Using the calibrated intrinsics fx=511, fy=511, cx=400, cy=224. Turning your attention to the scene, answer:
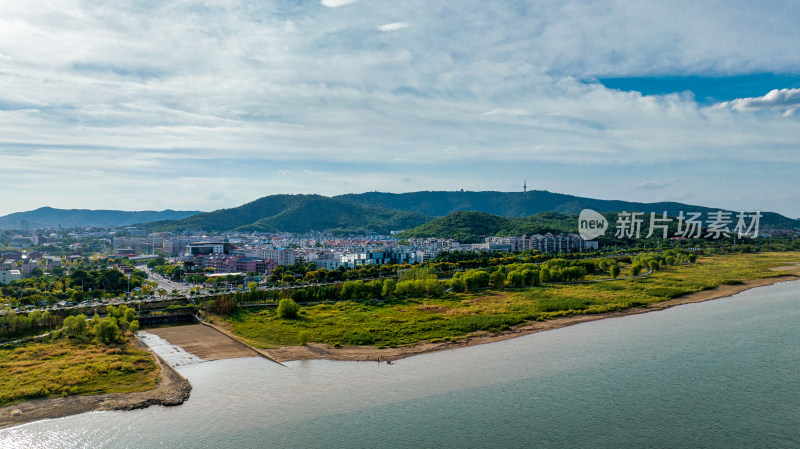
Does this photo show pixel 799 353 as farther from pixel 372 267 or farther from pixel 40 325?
pixel 40 325

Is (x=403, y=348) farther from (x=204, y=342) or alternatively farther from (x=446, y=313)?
(x=204, y=342)

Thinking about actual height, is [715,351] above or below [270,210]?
below

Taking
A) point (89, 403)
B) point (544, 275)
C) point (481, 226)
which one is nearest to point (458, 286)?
point (544, 275)

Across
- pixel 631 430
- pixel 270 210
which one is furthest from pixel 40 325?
pixel 270 210

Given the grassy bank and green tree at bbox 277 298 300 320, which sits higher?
green tree at bbox 277 298 300 320

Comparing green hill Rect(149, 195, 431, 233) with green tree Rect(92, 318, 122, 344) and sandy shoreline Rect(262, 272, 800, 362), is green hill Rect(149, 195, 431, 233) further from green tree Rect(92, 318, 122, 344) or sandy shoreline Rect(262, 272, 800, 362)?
sandy shoreline Rect(262, 272, 800, 362)

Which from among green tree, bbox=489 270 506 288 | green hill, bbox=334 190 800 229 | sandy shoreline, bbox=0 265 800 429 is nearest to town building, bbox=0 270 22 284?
sandy shoreline, bbox=0 265 800 429

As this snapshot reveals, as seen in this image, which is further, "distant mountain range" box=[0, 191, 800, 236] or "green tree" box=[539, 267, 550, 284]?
"distant mountain range" box=[0, 191, 800, 236]

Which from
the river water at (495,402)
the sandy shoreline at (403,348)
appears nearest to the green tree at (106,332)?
the river water at (495,402)
